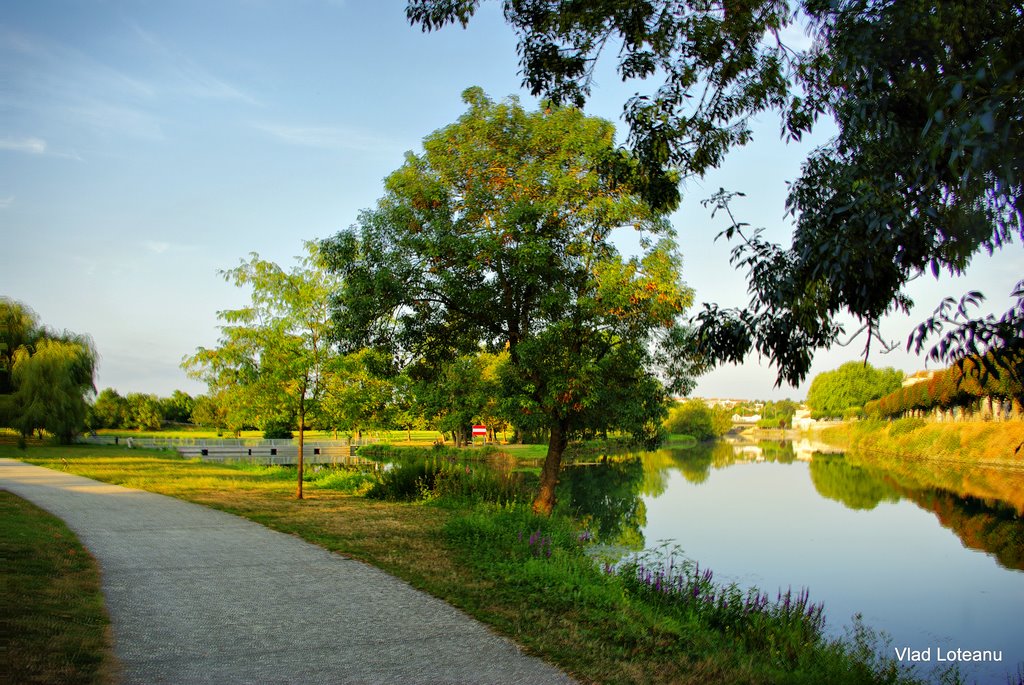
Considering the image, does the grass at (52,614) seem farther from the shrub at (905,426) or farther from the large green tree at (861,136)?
the shrub at (905,426)

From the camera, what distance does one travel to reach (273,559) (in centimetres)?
904

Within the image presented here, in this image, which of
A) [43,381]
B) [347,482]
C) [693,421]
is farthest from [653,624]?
[693,421]

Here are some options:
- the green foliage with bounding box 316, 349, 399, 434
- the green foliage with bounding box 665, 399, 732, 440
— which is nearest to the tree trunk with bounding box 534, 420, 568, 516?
the green foliage with bounding box 316, 349, 399, 434

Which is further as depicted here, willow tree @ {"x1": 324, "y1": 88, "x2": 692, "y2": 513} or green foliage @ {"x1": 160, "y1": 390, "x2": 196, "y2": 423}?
green foliage @ {"x1": 160, "y1": 390, "x2": 196, "y2": 423}

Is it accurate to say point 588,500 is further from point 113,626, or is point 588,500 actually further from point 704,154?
point 113,626

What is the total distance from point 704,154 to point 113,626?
7591 mm

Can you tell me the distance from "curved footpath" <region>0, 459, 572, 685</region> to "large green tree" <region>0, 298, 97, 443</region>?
3378 centimetres

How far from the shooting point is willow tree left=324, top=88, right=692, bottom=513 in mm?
14758

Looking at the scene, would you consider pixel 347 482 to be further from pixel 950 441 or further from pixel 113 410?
pixel 113 410

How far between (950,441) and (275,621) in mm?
53661

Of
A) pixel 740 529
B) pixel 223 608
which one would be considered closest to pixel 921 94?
pixel 223 608

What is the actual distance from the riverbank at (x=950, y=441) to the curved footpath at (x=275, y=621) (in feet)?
118

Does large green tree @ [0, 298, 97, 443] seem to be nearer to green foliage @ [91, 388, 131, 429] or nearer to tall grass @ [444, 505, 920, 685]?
tall grass @ [444, 505, 920, 685]

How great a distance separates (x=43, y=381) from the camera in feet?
126
